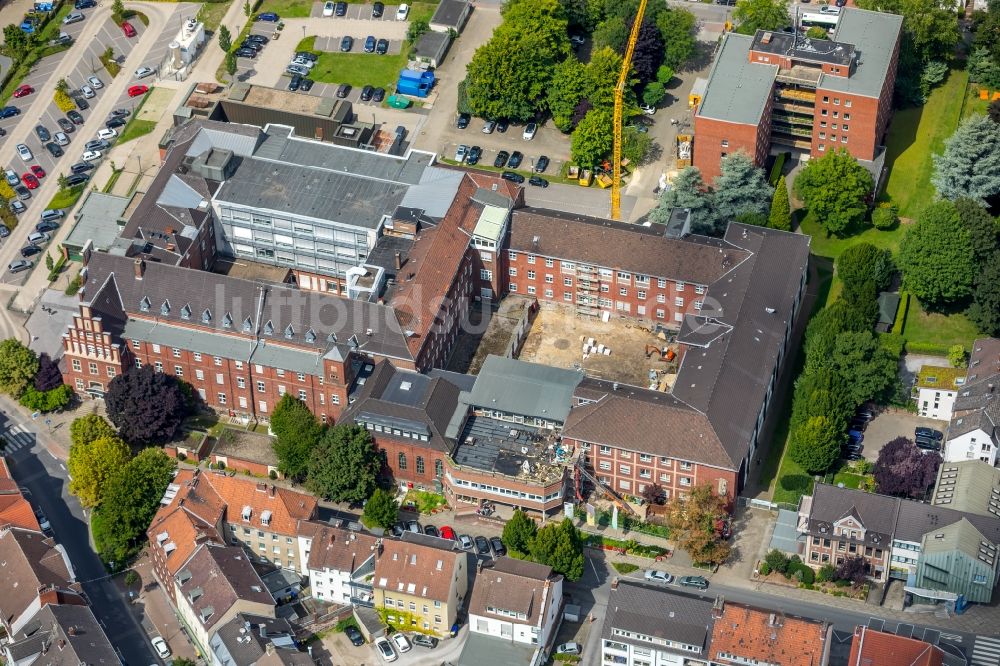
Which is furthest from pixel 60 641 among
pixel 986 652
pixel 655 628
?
pixel 986 652

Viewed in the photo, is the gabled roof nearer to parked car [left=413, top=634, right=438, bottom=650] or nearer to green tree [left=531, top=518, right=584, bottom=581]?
green tree [left=531, top=518, right=584, bottom=581]

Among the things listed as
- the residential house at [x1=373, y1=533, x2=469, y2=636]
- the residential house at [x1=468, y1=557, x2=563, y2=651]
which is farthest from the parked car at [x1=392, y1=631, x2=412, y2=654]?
the residential house at [x1=468, y1=557, x2=563, y2=651]

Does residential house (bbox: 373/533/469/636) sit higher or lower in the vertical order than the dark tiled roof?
lower

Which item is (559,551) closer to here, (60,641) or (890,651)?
(890,651)

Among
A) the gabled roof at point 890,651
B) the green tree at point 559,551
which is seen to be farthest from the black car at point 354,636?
the gabled roof at point 890,651

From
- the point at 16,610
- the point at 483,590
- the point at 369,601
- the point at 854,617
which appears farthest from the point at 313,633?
→ the point at 854,617
